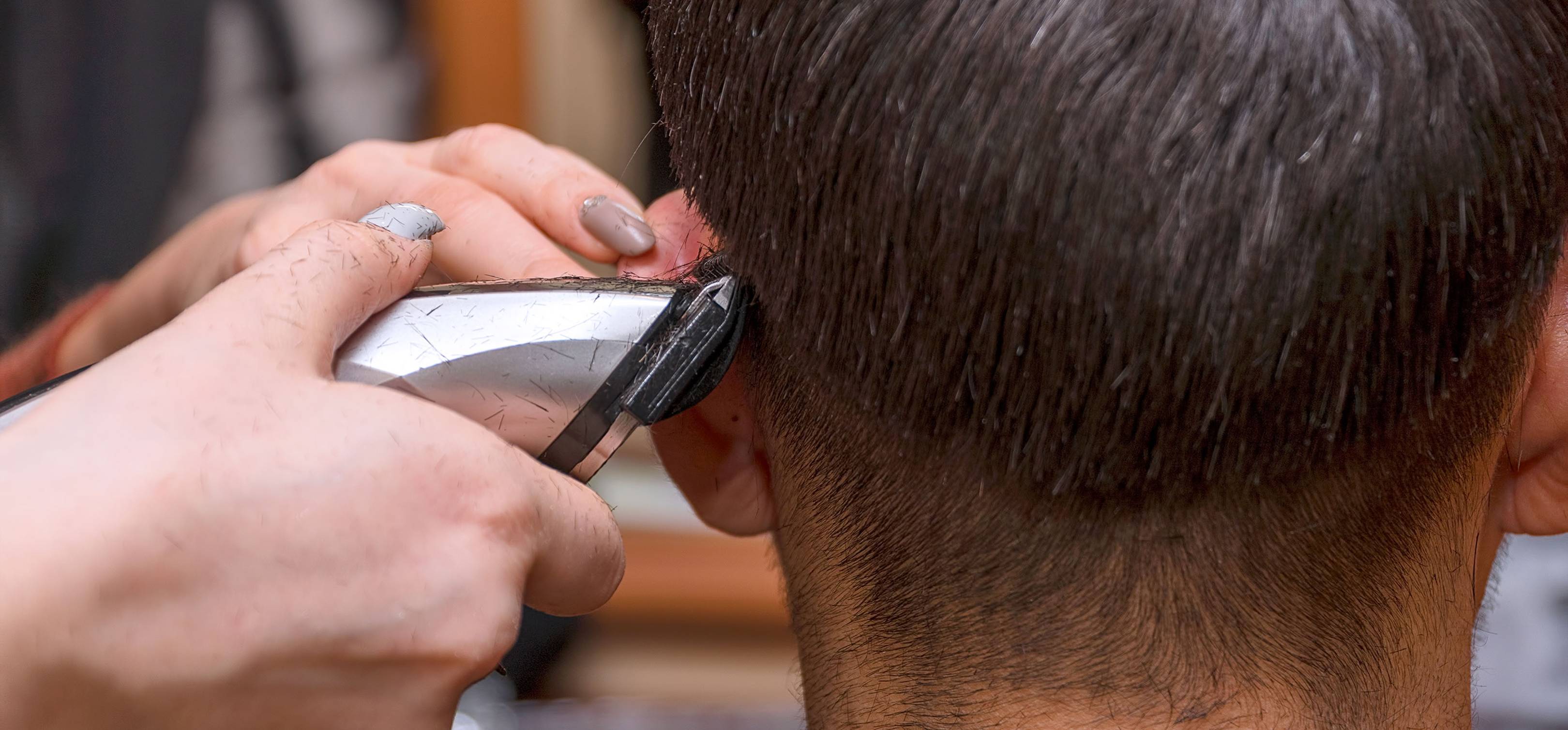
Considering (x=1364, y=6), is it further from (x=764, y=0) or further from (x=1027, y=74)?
(x=764, y=0)

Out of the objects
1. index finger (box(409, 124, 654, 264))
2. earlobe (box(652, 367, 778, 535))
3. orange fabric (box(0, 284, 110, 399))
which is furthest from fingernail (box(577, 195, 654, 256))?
orange fabric (box(0, 284, 110, 399))

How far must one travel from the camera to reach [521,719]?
155cm

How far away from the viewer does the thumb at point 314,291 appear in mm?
487

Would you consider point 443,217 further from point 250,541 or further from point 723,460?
point 250,541

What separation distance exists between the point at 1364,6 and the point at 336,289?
0.45 m

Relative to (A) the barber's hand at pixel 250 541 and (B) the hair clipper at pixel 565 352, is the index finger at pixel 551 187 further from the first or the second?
(A) the barber's hand at pixel 250 541

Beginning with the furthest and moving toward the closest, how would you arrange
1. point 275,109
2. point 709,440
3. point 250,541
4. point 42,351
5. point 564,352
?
point 275,109
point 42,351
point 709,440
point 564,352
point 250,541

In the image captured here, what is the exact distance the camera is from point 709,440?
701mm

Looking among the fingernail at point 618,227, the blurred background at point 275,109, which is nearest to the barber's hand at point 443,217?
the fingernail at point 618,227

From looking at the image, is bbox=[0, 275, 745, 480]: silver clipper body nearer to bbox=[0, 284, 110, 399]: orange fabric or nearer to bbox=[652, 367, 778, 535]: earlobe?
bbox=[652, 367, 778, 535]: earlobe

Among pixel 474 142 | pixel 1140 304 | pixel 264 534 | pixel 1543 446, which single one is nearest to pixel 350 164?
pixel 474 142

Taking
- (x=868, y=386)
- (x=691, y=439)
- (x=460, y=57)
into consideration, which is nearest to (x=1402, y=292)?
(x=868, y=386)

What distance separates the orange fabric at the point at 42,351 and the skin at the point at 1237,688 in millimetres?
713

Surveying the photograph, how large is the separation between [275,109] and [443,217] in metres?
0.89
